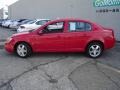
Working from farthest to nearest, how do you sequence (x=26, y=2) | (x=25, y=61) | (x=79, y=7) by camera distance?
(x=26, y=2)
(x=79, y=7)
(x=25, y=61)

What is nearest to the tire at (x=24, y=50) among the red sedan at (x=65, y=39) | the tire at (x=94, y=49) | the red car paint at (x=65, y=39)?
the red sedan at (x=65, y=39)

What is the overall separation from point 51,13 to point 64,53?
52.0ft

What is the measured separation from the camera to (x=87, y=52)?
9875mm

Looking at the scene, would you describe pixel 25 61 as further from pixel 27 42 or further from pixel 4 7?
pixel 4 7

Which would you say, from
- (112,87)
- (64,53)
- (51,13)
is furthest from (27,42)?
(51,13)

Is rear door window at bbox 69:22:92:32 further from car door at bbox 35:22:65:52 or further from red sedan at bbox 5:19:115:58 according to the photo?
car door at bbox 35:22:65:52

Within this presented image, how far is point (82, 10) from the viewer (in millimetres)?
18750

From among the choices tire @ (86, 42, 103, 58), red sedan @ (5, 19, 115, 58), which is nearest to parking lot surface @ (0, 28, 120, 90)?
tire @ (86, 42, 103, 58)

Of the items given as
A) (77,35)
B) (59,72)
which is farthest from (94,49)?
(59,72)

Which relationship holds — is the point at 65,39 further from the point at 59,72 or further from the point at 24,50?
the point at 59,72

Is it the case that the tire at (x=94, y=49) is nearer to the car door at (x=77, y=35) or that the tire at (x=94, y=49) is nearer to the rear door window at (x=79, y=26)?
the car door at (x=77, y=35)

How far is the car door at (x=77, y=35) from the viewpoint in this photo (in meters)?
9.73

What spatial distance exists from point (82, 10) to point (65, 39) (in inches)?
371

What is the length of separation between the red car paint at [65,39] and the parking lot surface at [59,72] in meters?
0.40
